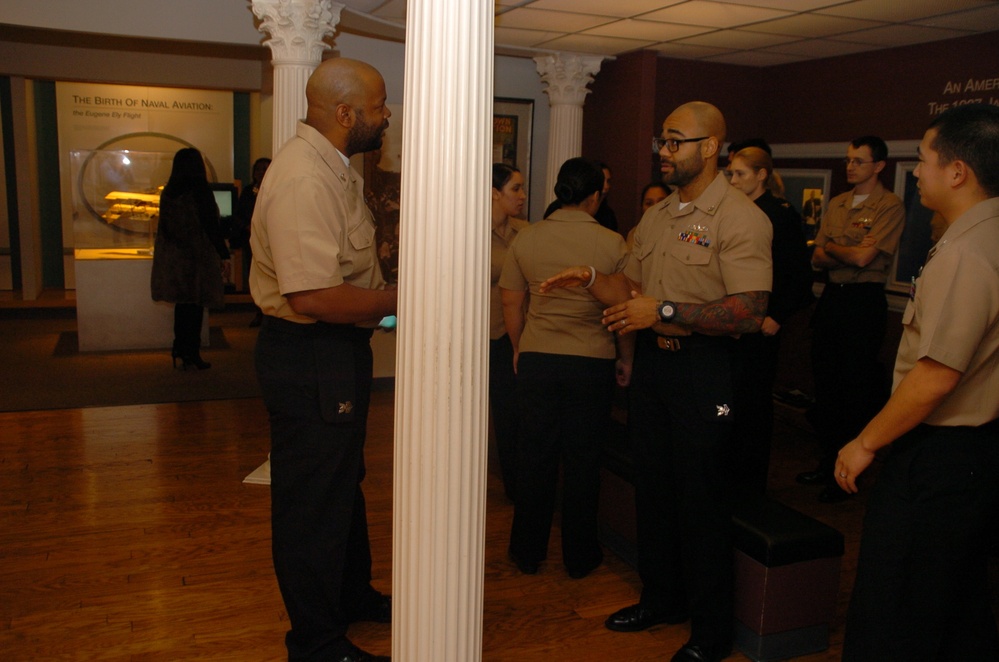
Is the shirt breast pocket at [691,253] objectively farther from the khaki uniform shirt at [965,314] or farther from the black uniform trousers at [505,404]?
the black uniform trousers at [505,404]

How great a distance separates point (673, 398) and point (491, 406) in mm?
1847

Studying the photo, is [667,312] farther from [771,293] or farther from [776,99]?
[776,99]

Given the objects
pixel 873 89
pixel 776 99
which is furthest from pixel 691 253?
pixel 776 99

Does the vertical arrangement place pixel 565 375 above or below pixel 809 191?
below

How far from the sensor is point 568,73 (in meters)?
7.50

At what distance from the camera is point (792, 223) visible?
446 cm

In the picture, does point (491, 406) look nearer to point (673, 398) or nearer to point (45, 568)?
point (673, 398)

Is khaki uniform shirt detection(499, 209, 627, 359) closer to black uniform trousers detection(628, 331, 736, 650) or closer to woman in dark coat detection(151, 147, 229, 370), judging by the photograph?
black uniform trousers detection(628, 331, 736, 650)

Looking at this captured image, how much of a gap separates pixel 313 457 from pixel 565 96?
5347 mm

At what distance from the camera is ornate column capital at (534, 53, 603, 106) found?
24.5 ft

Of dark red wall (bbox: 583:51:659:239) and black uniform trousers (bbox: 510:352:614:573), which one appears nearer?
black uniform trousers (bbox: 510:352:614:573)

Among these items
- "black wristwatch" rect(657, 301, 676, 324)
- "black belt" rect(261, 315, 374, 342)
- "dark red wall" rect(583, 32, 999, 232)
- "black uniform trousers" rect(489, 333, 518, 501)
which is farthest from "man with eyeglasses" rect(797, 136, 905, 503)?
"black belt" rect(261, 315, 374, 342)

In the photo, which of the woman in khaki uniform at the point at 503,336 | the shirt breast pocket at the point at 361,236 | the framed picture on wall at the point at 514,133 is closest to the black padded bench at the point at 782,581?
the woman in khaki uniform at the point at 503,336

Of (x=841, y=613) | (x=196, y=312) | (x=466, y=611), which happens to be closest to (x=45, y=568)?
(x=466, y=611)
